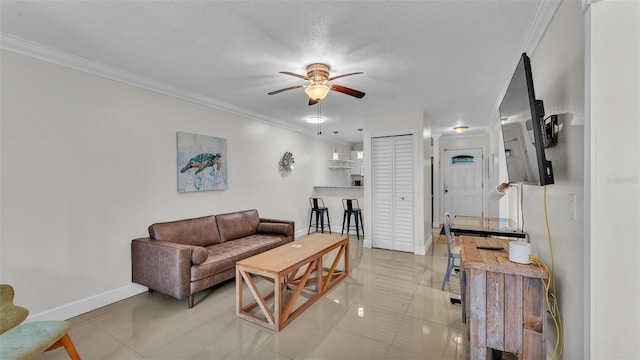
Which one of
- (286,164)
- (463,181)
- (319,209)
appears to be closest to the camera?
(286,164)

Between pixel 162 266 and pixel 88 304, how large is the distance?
2.43 feet

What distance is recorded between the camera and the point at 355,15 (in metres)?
1.89

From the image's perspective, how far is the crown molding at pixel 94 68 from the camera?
219cm

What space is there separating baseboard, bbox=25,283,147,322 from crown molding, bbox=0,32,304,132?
87.2 inches

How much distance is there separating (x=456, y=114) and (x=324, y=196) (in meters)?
3.23

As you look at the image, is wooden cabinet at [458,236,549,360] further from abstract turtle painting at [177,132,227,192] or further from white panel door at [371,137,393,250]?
abstract turtle painting at [177,132,227,192]

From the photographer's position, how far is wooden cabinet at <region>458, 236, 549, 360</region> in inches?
60.0

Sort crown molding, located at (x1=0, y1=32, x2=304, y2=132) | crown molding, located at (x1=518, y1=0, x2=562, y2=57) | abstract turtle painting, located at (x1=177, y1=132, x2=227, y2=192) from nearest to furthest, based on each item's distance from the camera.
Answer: crown molding, located at (x1=518, y1=0, x2=562, y2=57) < crown molding, located at (x1=0, y1=32, x2=304, y2=132) < abstract turtle painting, located at (x1=177, y1=132, x2=227, y2=192)

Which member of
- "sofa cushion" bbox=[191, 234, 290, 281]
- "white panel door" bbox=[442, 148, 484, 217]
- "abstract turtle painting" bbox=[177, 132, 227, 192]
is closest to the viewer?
"sofa cushion" bbox=[191, 234, 290, 281]

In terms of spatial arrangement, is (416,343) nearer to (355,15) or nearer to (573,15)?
(573,15)

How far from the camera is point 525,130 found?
1671mm

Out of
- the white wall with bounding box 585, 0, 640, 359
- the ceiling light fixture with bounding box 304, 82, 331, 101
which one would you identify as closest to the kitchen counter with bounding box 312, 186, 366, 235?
the ceiling light fixture with bounding box 304, 82, 331, 101

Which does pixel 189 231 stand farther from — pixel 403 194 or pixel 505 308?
pixel 403 194

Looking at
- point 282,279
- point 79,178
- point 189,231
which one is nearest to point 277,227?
point 189,231
